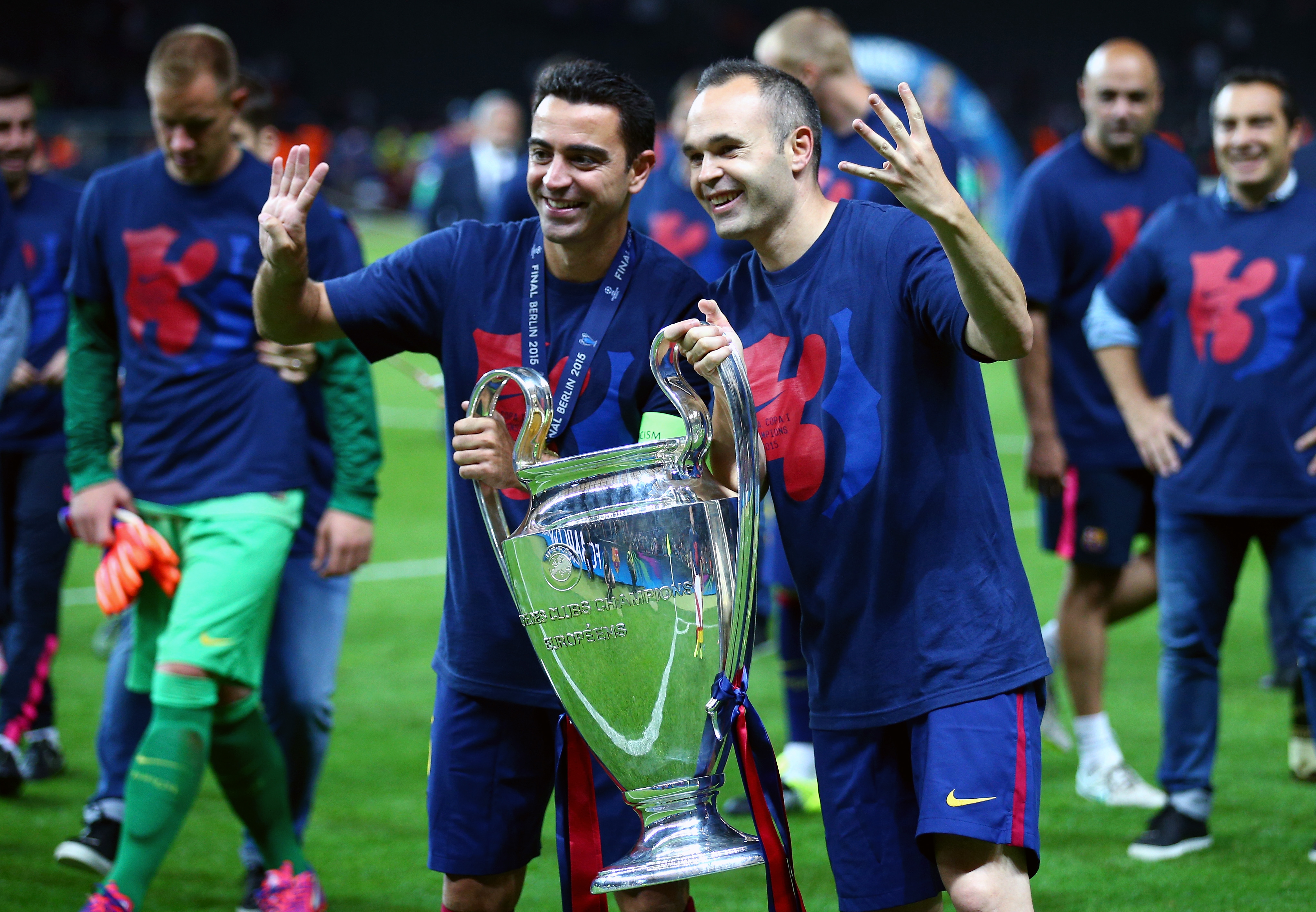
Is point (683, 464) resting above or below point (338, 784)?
above

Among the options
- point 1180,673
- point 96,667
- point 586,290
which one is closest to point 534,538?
point 586,290

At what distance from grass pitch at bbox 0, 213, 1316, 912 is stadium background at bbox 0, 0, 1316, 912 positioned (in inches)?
0.5

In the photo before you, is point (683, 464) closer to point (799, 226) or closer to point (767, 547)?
point (799, 226)

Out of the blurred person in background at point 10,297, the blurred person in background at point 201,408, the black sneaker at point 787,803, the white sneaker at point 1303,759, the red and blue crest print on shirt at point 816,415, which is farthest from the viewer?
the white sneaker at point 1303,759

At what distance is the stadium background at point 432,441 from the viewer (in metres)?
4.32

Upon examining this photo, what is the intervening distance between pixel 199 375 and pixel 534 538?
1.70m

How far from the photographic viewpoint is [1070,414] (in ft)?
17.3

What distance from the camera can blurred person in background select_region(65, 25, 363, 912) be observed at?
149 inches

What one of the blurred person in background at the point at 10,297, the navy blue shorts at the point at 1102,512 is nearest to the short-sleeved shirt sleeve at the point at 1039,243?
the navy blue shorts at the point at 1102,512

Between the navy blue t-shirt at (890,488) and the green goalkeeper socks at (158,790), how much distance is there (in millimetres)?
1704

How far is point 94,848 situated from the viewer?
4.21 m

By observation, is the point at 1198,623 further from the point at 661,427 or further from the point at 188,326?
the point at 188,326

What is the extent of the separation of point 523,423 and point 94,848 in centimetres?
227

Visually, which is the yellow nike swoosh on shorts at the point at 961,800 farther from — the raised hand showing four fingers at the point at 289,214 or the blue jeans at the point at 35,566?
the blue jeans at the point at 35,566
